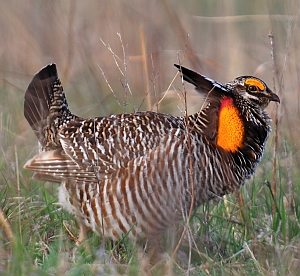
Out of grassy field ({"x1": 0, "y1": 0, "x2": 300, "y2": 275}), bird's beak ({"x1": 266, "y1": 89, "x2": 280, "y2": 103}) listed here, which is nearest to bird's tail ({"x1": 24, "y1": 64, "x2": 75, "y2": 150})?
grassy field ({"x1": 0, "y1": 0, "x2": 300, "y2": 275})

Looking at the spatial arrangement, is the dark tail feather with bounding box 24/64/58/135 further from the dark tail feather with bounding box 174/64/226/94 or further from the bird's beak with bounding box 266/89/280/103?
the bird's beak with bounding box 266/89/280/103

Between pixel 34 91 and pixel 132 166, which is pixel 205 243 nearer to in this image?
pixel 132 166

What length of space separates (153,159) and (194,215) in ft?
1.61

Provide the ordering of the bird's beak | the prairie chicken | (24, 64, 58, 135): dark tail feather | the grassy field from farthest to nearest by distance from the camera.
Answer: (24, 64, 58, 135): dark tail feather, the bird's beak, the prairie chicken, the grassy field

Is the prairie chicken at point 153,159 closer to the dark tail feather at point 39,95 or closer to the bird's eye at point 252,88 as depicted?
the bird's eye at point 252,88

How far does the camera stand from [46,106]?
4801mm

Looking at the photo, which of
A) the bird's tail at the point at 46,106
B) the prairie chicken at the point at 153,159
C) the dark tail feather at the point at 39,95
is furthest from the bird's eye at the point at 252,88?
the dark tail feather at the point at 39,95

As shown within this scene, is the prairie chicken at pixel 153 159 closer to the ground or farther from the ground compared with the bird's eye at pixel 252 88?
closer to the ground

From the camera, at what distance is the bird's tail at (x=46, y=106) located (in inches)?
183

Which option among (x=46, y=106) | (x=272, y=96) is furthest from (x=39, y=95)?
(x=272, y=96)

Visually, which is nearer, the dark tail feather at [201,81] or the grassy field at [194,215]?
the grassy field at [194,215]

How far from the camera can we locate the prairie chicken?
3938mm

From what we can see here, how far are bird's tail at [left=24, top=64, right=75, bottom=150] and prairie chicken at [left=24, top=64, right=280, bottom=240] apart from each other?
88 mm

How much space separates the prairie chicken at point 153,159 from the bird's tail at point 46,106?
0.29 feet
